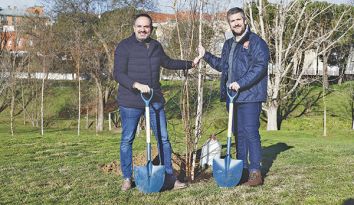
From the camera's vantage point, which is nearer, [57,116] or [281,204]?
[281,204]

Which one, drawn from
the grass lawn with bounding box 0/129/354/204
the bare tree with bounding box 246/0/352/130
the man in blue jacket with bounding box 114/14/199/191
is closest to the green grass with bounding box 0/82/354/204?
the grass lawn with bounding box 0/129/354/204

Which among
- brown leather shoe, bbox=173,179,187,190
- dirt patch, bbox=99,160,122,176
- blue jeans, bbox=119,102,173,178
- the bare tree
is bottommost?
dirt patch, bbox=99,160,122,176

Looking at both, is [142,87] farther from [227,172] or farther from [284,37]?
[284,37]

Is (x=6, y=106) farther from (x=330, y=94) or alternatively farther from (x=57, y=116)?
(x=330, y=94)

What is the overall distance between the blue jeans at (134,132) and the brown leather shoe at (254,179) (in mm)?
850

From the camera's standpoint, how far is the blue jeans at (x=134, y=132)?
512 centimetres

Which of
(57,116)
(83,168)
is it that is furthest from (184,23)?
(57,116)

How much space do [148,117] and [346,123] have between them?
69.2 ft

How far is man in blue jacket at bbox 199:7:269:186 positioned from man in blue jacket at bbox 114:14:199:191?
1.60 feet

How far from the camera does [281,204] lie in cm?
439

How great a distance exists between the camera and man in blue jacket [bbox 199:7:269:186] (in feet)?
16.5

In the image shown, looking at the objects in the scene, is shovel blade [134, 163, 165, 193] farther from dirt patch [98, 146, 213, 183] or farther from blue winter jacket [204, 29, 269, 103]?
blue winter jacket [204, 29, 269, 103]

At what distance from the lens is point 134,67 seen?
198 inches

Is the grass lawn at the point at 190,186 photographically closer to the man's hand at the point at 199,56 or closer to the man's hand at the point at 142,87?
the man's hand at the point at 142,87
